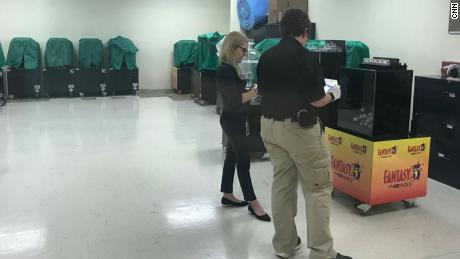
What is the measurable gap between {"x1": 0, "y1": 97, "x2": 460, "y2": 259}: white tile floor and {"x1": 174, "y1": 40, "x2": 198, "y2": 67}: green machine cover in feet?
15.7

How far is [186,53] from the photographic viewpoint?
1122 cm

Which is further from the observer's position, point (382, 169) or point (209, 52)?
point (209, 52)

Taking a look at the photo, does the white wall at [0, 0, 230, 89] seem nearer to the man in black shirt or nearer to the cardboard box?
the cardboard box

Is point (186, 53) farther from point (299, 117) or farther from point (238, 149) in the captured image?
point (299, 117)

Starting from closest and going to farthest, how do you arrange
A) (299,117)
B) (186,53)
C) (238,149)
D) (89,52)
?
(299,117) < (238,149) < (89,52) < (186,53)

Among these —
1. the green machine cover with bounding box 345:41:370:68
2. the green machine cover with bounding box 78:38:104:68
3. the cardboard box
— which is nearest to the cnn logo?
the green machine cover with bounding box 345:41:370:68

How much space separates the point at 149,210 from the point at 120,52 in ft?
24.7

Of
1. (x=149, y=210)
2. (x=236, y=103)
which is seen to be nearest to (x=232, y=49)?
(x=236, y=103)

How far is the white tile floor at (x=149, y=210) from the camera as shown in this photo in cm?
322

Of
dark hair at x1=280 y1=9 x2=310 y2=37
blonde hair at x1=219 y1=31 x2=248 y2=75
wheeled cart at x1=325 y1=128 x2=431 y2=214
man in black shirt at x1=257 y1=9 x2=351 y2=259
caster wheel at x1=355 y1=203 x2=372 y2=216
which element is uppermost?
dark hair at x1=280 y1=9 x2=310 y2=37

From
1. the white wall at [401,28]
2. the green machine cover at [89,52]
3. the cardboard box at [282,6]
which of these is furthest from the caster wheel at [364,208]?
the green machine cover at [89,52]

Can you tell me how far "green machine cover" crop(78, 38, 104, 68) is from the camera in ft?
34.7

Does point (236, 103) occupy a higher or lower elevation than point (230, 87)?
lower

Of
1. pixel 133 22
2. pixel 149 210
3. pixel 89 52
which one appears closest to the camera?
pixel 149 210
